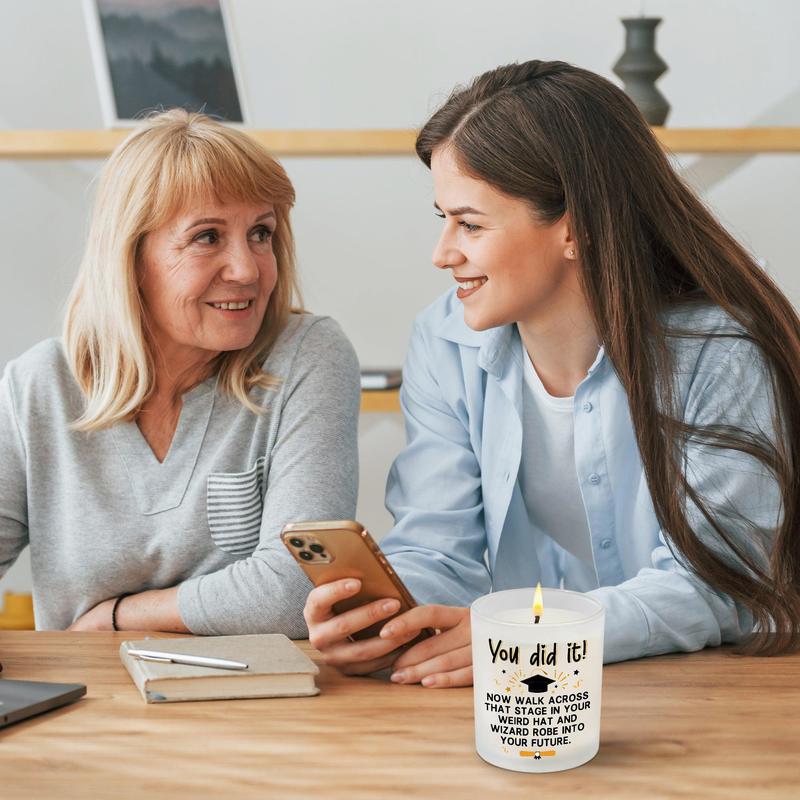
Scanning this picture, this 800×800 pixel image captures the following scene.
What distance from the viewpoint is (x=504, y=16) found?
2.73 meters

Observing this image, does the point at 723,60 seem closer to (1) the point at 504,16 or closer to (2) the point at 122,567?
(1) the point at 504,16

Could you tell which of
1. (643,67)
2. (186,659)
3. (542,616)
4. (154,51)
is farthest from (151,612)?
(643,67)

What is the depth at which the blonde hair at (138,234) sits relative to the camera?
1.63 m

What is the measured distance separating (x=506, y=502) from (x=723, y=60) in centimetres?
156

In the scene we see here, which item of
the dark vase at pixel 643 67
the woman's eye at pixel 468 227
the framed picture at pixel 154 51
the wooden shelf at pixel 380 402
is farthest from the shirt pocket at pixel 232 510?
the dark vase at pixel 643 67

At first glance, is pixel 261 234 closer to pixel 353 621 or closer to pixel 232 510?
pixel 232 510

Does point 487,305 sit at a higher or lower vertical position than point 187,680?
higher

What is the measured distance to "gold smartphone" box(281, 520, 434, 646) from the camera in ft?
3.55

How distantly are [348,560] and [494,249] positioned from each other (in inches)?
19.6

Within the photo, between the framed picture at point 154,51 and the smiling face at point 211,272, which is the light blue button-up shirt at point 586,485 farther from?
the framed picture at point 154,51

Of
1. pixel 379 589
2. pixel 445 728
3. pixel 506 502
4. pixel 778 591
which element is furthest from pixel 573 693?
pixel 506 502

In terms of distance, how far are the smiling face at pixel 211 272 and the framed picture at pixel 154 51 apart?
890mm

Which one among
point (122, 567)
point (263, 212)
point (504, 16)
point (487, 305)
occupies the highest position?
point (504, 16)

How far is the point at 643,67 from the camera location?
241cm
